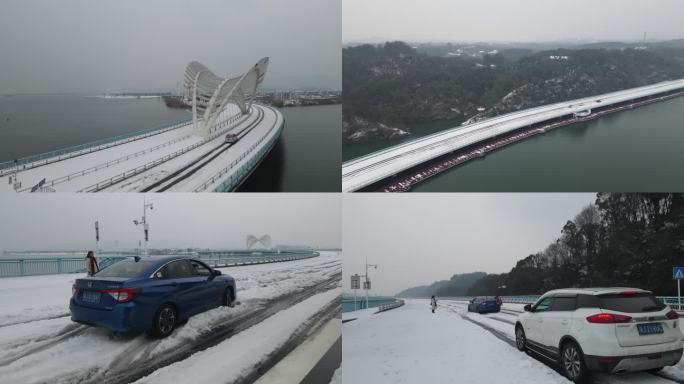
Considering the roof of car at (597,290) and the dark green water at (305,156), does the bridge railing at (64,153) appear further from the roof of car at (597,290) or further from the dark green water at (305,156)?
the roof of car at (597,290)

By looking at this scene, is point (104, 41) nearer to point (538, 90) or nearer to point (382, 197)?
point (382, 197)

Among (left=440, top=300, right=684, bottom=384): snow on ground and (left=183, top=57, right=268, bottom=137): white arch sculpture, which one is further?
(left=183, top=57, right=268, bottom=137): white arch sculpture

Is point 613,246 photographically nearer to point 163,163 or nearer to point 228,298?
point 228,298

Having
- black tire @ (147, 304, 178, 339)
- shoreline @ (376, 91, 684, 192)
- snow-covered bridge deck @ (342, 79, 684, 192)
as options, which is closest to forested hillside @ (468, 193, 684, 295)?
shoreline @ (376, 91, 684, 192)

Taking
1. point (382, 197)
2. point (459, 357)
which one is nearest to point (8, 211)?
point (382, 197)

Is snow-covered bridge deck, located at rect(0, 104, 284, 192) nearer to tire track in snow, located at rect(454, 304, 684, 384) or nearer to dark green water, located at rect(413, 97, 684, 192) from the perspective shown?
dark green water, located at rect(413, 97, 684, 192)

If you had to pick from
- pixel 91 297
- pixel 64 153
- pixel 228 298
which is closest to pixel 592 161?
pixel 228 298
